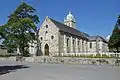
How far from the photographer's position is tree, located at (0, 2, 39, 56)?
42.3 meters

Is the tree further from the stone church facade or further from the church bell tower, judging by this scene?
the church bell tower

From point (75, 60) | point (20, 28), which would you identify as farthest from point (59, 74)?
point (20, 28)

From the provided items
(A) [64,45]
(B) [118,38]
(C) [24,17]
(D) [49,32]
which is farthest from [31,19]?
(B) [118,38]

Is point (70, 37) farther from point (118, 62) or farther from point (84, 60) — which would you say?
point (118, 62)

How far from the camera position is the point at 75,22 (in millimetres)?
93188

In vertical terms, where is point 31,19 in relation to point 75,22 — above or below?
below

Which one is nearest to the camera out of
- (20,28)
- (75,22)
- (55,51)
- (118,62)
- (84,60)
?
(118,62)

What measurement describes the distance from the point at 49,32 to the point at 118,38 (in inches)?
689

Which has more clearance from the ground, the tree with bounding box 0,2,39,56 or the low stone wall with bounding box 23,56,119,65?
the tree with bounding box 0,2,39,56

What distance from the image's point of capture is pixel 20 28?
139 ft

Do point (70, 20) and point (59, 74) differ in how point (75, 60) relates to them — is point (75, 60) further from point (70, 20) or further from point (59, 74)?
point (70, 20)

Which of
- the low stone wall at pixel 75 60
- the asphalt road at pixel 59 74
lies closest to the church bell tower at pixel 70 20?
the low stone wall at pixel 75 60

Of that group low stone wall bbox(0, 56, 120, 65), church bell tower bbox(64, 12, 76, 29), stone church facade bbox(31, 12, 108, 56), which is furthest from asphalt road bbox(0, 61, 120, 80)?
church bell tower bbox(64, 12, 76, 29)

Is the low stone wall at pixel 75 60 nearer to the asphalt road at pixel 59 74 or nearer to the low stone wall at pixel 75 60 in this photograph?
the low stone wall at pixel 75 60
